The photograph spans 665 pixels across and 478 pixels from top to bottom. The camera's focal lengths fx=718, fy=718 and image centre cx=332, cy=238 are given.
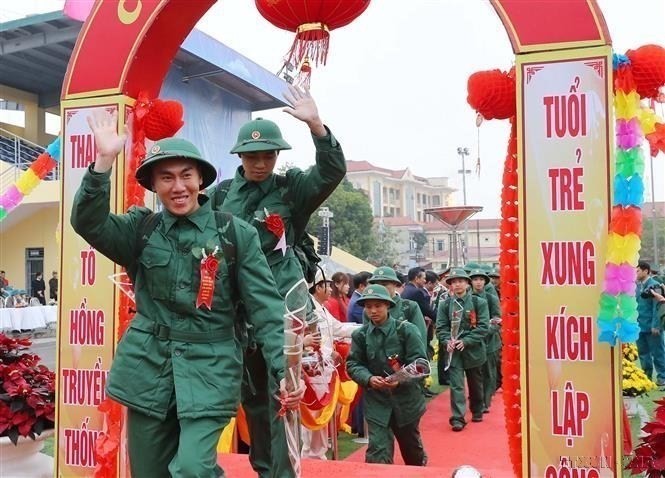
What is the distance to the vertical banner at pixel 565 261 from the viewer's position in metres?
3.42

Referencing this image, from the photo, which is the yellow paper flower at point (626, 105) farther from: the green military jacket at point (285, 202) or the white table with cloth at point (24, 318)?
the white table with cloth at point (24, 318)

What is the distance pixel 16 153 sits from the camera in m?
21.4

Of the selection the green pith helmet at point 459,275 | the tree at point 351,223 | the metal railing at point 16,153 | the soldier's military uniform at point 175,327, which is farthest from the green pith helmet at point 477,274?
the tree at point 351,223

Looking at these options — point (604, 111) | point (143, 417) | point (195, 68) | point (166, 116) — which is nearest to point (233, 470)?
point (143, 417)

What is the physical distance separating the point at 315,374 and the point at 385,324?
76 centimetres

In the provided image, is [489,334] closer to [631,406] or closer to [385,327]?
[631,406]

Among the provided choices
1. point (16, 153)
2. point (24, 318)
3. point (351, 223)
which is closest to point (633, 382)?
point (24, 318)

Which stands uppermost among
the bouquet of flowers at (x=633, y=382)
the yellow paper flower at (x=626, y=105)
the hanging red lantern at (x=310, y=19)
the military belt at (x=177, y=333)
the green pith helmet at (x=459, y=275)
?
the hanging red lantern at (x=310, y=19)

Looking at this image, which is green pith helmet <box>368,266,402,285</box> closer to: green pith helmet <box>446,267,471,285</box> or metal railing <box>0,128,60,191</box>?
green pith helmet <box>446,267,471,285</box>

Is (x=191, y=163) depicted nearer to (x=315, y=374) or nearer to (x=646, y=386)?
(x=315, y=374)

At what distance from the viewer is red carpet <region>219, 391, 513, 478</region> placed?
426cm

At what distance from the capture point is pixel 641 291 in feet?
29.2

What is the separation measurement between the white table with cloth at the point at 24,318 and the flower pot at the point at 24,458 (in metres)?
9.79

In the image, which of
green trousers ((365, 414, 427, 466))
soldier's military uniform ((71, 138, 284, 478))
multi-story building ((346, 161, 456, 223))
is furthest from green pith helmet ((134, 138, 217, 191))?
multi-story building ((346, 161, 456, 223))
